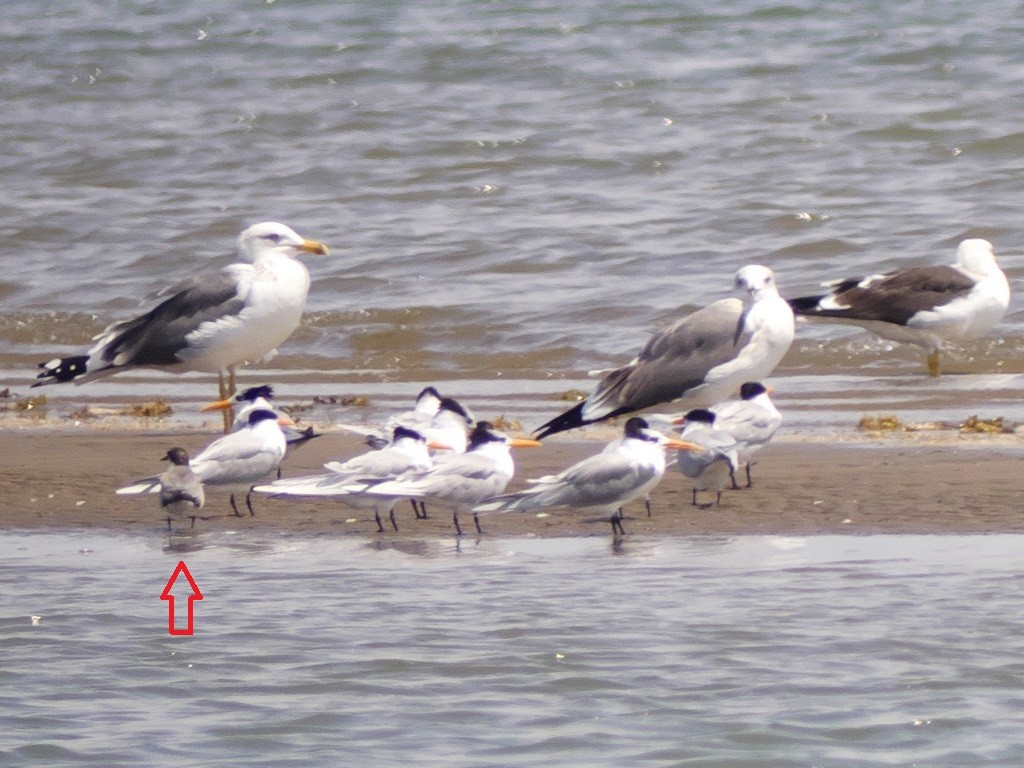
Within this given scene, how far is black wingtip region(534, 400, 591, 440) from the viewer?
9.48 m

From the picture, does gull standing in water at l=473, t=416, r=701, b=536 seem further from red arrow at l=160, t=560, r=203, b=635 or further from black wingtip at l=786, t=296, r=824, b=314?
black wingtip at l=786, t=296, r=824, b=314

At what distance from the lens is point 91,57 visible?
25.1 meters

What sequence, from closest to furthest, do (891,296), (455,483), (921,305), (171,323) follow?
(455,483) < (171,323) < (921,305) < (891,296)

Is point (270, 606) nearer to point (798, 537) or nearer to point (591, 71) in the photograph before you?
point (798, 537)

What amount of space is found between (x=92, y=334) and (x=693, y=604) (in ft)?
30.4

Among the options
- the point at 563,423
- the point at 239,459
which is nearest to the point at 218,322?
the point at 563,423

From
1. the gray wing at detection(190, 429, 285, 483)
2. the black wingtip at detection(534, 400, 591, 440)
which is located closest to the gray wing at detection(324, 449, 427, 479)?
the gray wing at detection(190, 429, 285, 483)

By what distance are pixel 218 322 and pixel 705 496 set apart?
12.2 feet

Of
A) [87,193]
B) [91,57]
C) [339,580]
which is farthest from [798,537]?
[91,57]

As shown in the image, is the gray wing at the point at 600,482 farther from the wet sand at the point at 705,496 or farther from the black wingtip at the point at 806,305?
the black wingtip at the point at 806,305

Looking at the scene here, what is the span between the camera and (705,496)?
328 inches

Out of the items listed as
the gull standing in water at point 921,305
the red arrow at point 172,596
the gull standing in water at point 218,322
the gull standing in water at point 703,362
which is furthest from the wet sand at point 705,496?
the gull standing in water at point 921,305

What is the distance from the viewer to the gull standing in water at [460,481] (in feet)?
24.9

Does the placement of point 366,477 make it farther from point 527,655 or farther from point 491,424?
point 491,424
